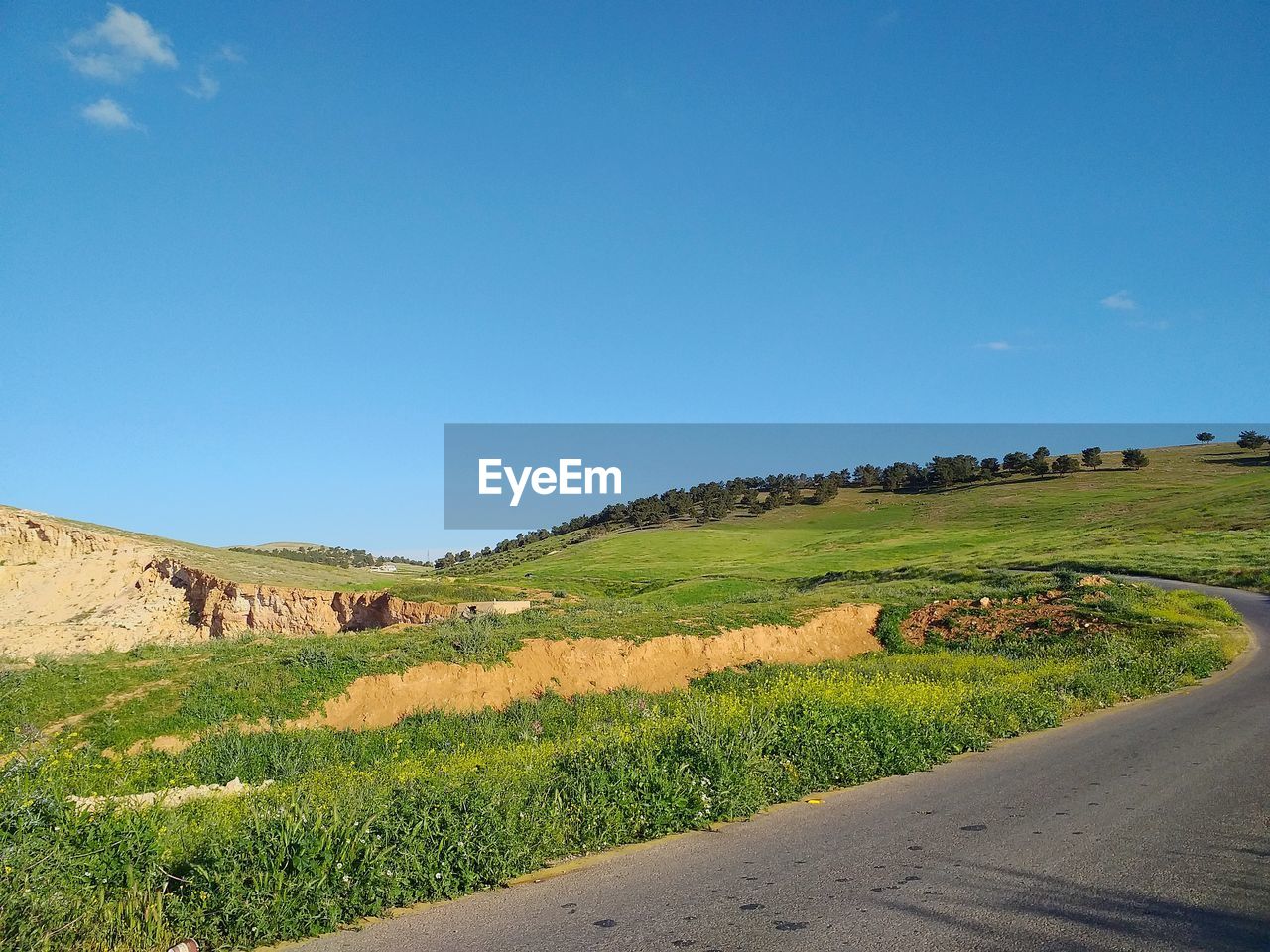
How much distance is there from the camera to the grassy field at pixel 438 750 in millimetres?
5520

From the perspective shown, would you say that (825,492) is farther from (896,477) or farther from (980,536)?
(980,536)

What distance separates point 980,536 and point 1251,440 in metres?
61.9

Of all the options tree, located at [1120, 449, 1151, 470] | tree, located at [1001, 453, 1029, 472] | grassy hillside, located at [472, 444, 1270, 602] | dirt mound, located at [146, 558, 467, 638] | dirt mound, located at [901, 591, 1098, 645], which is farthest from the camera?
tree, located at [1001, 453, 1029, 472]

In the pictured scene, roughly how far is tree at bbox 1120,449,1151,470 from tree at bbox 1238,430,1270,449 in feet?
48.3

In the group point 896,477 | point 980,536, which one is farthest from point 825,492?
point 980,536

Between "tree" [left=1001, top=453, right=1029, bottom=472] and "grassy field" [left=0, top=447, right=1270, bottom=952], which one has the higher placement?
"tree" [left=1001, top=453, right=1029, bottom=472]

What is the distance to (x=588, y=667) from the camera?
71.6 feet

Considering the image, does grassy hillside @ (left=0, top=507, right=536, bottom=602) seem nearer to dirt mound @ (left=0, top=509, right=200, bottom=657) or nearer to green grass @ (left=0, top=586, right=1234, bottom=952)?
dirt mound @ (left=0, top=509, right=200, bottom=657)

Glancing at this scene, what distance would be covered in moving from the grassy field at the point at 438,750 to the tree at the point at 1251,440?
8529cm

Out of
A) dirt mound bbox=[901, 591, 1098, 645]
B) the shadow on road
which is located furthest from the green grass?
dirt mound bbox=[901, 591, 1098, 645]

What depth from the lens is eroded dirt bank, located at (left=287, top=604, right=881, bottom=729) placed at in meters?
18.1

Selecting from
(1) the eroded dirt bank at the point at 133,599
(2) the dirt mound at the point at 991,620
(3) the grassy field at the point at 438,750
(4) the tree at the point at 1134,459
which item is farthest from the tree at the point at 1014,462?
(1) the eroded dirt bank at the point at 133,599

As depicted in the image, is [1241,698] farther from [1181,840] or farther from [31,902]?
[31,902]

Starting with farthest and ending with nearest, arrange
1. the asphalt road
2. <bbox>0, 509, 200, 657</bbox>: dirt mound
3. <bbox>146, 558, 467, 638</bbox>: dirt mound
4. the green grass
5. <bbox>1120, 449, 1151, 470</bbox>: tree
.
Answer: <bbox>1120, 449, 1151, 470</bbox>: tree < <bbox>146, 558, 467, 638</bbox>: dirt mound < <bbox>0, 509, 200, 657</bbox>: dirt mound < the green grass < the asphalt road
